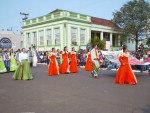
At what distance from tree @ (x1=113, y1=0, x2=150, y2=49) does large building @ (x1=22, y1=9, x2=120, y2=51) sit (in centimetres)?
311

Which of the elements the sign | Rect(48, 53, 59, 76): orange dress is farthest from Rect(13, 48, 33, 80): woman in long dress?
the sign

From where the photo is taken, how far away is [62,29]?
144 ft

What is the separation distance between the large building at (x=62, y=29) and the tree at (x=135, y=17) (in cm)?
311

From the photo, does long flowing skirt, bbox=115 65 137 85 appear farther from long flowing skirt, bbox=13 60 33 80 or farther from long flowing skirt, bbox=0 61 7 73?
long flowing skirt, bbox=0 61 7 73

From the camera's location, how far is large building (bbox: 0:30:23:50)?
55781 millimetres

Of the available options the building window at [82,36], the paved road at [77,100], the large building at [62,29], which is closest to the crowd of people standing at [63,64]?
the paved road at [77,100]

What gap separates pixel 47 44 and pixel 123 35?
15.8m

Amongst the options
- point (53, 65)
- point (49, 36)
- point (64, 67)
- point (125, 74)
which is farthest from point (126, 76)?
point (49, 36)

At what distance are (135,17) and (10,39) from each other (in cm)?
2309

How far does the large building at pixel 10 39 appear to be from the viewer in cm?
5578

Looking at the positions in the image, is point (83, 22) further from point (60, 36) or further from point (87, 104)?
point (87, 104)

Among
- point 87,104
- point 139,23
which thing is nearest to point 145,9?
point 139,23

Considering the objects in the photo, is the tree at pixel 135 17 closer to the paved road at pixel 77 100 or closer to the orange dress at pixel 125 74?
the orange dress at pixel 125 74

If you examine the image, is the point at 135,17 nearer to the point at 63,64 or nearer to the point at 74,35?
the point at 74,35
